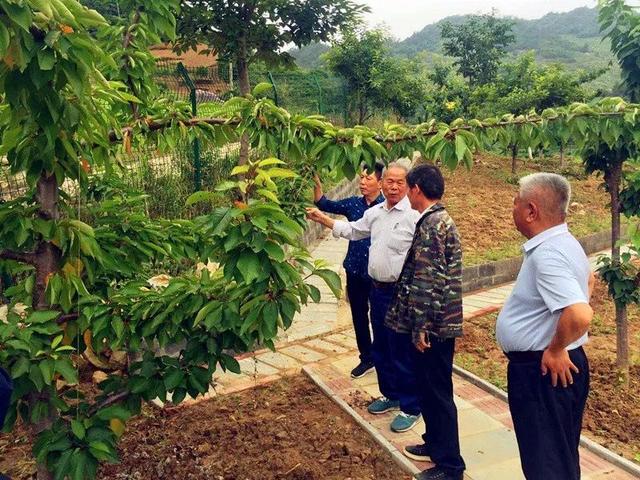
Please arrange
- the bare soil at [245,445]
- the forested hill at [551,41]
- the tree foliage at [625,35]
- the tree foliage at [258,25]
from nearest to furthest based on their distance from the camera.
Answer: the bare soil at [245,445] < the tree foliage at [625,35] < the tree foliage at [258,25] < the forested hill at [551,41]

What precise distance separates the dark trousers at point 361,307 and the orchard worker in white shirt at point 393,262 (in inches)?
19.8

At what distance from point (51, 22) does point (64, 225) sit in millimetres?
1099

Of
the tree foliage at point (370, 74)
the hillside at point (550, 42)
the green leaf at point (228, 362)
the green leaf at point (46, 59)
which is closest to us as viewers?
the green leaf at point (46, 59)

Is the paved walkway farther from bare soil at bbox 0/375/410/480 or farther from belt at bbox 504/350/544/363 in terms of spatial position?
belt at bbox 504/350/544/363

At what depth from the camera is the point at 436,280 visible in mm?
3861

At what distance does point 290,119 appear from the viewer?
9.85 feet

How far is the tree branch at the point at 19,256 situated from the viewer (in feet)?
9.76

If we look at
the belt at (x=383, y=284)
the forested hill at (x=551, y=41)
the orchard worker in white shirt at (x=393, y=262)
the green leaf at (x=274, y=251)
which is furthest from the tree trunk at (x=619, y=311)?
the forested hill at (x=551, y=41)

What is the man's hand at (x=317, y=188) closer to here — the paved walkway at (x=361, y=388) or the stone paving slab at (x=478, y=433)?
the paved walkway at (x=361, y=388)

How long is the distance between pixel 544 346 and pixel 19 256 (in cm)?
269

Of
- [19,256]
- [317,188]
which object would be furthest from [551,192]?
[19,256]

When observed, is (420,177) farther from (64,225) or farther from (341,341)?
(341,341)

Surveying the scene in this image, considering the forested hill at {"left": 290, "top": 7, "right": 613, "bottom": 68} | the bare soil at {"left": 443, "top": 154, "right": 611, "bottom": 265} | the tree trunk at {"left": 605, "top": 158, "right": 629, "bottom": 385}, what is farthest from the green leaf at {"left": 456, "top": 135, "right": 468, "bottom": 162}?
the forested hill at {"left": 290, "top": 7, "right": 613, "bottom": 68}

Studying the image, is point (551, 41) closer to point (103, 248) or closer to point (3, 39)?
point (103, 248)
